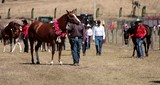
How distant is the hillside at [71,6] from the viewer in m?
98.4

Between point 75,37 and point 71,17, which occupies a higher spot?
point 71,17

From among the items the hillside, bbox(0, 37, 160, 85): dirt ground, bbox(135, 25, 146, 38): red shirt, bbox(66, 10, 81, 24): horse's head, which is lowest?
bbox(0, 37, 160, 85): dirt ground

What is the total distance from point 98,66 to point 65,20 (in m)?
2.30

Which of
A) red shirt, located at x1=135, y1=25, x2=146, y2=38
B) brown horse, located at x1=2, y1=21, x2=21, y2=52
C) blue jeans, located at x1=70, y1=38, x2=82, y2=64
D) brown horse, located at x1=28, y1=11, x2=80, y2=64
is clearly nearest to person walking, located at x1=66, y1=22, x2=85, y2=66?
blue jeans, located at x1=70, y1=38, x2=82, y2=64

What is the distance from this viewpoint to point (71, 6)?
10688 centimetres

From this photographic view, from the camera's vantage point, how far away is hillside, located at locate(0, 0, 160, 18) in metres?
98.4

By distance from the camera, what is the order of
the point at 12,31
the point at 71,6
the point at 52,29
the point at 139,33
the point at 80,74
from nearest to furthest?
the point at 80,74 → the point at 52,29 → the point at 139,33 → the point at 12,31 → the point at 71,6

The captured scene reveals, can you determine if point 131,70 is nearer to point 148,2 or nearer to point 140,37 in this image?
point 140,37

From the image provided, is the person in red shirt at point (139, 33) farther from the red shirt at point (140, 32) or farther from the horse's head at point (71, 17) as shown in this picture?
the horse's head at point (71, 17)

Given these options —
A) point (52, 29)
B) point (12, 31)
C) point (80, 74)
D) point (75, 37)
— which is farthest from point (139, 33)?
point (80, 74)

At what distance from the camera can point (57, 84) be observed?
14688 millimetres

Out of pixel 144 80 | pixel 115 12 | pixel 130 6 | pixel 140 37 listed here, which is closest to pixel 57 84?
pixel 144 80

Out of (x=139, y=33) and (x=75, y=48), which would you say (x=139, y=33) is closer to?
(x=139, y=33)

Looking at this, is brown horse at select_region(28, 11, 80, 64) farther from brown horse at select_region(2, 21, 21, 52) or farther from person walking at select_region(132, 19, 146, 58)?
brown horse at select_region(2, 21, 21, 52)
